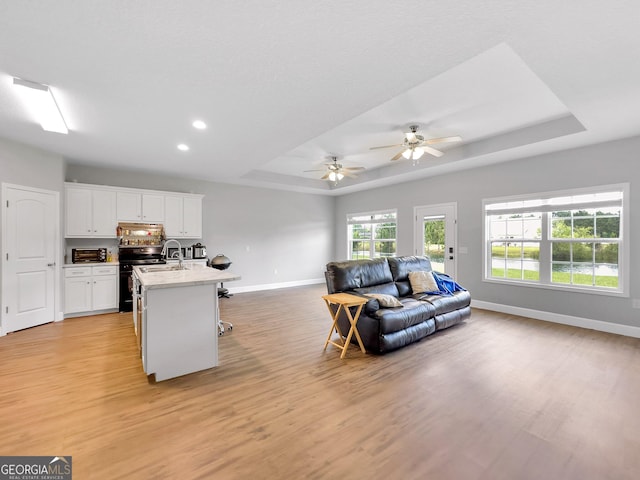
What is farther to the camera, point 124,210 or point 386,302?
point 124,210

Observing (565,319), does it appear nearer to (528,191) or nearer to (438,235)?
(528,191)

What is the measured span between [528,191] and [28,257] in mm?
7865

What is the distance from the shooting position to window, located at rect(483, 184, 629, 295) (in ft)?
13.2

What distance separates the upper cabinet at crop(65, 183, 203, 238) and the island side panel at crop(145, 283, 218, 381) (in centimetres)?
354

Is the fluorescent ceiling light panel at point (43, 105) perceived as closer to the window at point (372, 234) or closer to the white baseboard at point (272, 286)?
the white baseboard at point (272, 286)

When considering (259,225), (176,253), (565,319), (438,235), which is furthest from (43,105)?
(565,319)

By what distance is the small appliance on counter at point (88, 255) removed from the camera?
192 inches

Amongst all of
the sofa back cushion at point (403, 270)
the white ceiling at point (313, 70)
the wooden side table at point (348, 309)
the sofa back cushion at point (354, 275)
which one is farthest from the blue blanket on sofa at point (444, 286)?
the white ceiling at point (313, 70)

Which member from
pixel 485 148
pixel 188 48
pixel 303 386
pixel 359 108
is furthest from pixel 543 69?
pixel 303 386

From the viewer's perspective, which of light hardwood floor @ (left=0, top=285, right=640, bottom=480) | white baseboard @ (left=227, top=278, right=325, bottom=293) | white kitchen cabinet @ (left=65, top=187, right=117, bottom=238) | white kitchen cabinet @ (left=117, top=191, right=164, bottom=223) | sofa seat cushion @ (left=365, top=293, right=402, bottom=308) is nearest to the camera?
light hardwood floor @ (left=0, top=285, right=640, bottom=480)

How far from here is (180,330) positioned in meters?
2.71

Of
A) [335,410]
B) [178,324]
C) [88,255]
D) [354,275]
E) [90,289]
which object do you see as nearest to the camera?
[335,410]

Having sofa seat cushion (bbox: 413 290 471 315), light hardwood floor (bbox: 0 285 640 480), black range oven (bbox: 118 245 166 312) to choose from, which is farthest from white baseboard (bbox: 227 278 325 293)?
sofa seat cushion (bbox: 413 290 471 315)

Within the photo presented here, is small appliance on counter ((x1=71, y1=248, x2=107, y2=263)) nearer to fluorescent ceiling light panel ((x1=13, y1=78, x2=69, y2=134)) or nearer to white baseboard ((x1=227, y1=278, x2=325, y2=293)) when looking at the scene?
fluorescent ceiling light panel ((x1=13, y1=78, x2=69, y2=134))
